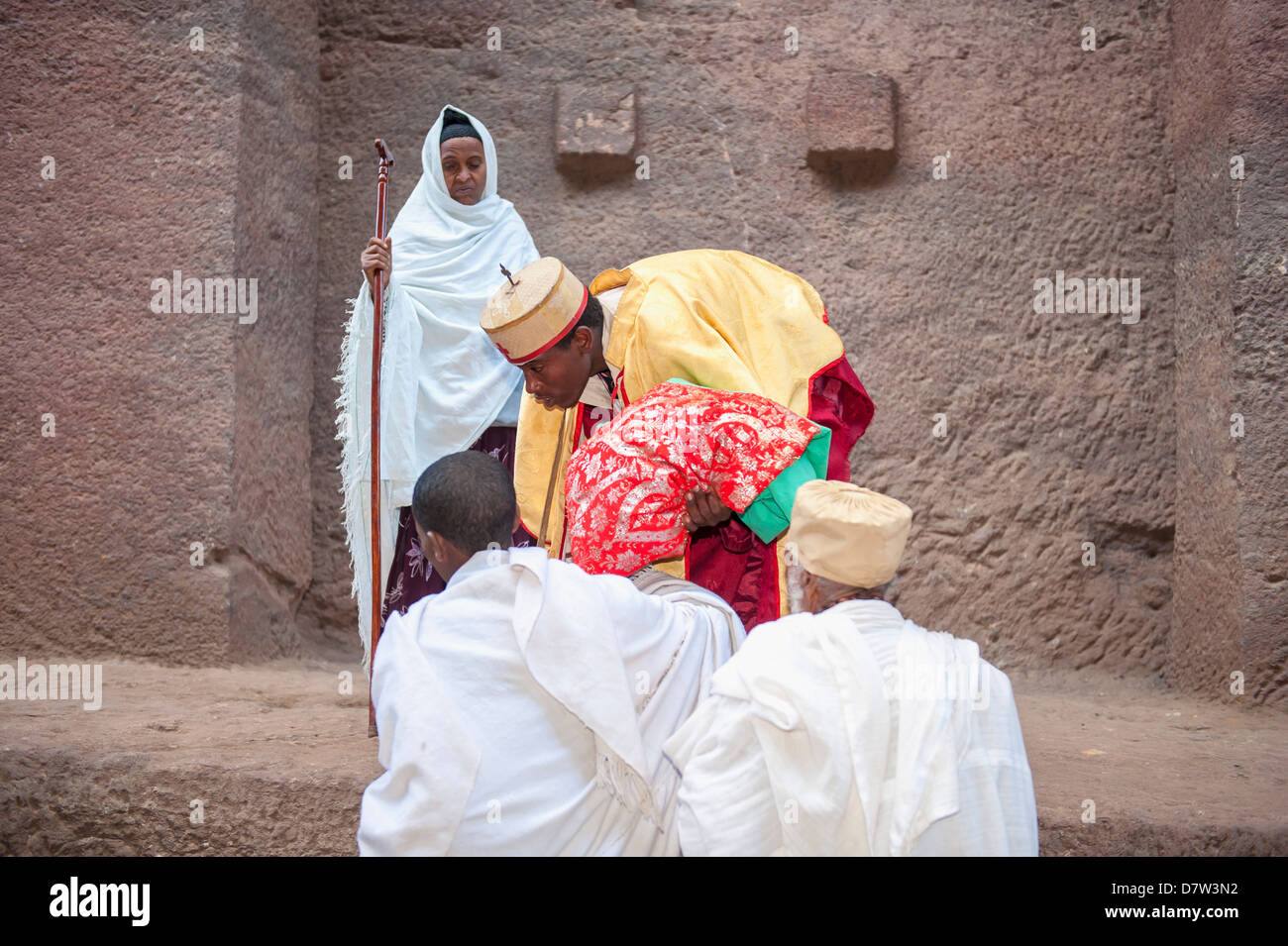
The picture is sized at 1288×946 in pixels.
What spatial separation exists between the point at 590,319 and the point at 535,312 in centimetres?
17

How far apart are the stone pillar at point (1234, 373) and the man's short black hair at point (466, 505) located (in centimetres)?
315

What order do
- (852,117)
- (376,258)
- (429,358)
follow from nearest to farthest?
1. (376,258)
2. (429,358)
3. (852,117)

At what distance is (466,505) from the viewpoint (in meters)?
2.42

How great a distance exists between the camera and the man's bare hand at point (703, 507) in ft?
9.34

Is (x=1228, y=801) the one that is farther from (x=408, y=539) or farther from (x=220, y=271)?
(x=220, y=271)

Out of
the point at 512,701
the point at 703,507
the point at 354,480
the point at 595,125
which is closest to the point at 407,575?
the point at 354,480

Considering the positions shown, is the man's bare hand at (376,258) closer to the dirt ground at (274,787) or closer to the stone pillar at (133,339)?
the stone pillar at (133,339)

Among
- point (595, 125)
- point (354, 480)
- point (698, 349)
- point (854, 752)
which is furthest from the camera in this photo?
point (595, 125)

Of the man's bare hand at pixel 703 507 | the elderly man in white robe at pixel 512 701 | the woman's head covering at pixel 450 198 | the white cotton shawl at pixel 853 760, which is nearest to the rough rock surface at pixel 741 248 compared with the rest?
the woman's head covering at pixel 450 198

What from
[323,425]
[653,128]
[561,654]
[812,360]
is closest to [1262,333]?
[812,360]

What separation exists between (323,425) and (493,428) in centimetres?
163

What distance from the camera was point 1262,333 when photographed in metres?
4.62

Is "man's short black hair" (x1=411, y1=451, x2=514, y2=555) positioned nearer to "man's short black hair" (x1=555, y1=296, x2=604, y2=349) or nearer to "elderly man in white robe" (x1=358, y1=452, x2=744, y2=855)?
"elderly man in white robe" (x1=358, y1=452, x2=744, y2=855)

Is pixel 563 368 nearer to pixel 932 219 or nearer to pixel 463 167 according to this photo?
pixel 463 167
